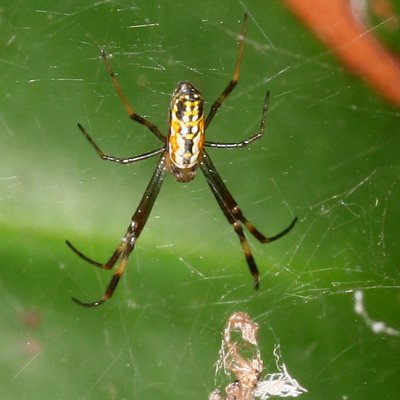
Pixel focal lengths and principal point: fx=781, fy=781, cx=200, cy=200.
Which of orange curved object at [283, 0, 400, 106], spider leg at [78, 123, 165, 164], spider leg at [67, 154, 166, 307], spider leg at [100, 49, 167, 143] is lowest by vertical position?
spider leg at [67, 154, 166, 307]

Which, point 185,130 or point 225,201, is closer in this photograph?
point 185,130

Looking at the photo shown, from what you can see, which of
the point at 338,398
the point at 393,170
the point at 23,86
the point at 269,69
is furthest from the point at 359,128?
the point at 23,86

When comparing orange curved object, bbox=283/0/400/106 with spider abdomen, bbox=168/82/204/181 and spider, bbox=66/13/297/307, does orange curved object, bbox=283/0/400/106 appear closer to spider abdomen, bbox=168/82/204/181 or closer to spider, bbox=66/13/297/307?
spider, bbox=66/13/297/307

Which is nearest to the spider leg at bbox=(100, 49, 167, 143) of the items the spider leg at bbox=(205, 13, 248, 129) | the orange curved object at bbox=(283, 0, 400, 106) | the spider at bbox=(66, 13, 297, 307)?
Answer: the spider at bbox=(66, 13, 297, 307)

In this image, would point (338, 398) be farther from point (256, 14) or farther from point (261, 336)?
point (256, 14)

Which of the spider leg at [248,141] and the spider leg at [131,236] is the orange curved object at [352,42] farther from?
the spider leg at [131,236]

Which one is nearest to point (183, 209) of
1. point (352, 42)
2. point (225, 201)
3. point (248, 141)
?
point (225, 201)

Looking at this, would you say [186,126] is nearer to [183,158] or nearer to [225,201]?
[183,158]
